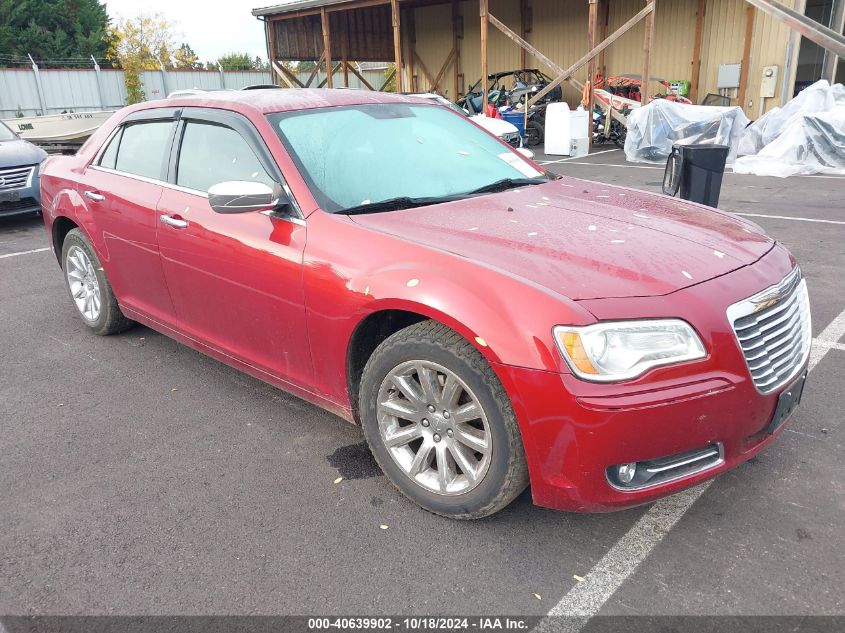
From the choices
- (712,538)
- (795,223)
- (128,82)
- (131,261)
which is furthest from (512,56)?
(712,538)

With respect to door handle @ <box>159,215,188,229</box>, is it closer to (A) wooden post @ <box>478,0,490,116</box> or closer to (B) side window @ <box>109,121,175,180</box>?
(B) side window @ <box>109,121,175,180</box>

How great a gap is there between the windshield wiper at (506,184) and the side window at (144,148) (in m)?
1.83

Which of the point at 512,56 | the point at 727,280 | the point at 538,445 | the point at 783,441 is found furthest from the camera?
the point at 512,56

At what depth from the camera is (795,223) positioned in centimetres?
800

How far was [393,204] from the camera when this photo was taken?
Result: 3.15 metres

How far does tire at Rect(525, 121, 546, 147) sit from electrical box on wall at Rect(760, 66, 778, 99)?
5581 millimetres

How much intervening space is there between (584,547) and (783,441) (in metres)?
1.29

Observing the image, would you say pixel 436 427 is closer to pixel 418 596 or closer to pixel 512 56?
pixel 418 596

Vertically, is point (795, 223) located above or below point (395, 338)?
below

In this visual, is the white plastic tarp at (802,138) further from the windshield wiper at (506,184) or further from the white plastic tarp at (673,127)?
the windshield wiper at (506,184)

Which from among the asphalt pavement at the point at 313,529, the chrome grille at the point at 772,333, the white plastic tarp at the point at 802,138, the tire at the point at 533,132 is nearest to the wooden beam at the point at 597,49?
the tire at the point at 533,132

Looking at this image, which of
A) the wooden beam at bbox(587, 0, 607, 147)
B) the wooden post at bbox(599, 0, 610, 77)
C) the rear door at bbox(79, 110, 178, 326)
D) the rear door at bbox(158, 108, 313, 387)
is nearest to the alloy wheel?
the rear door at bbox(158, 108, 313, 387)

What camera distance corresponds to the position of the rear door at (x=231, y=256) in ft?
10.3

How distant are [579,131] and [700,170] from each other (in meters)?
9.89
